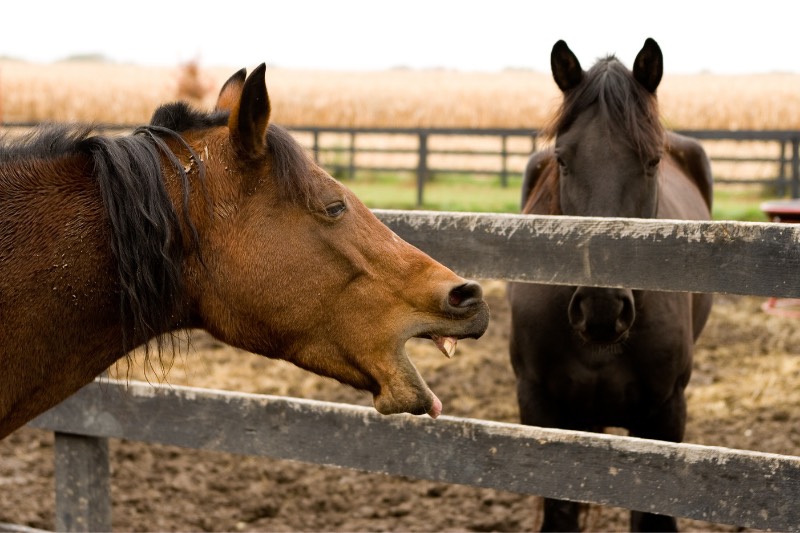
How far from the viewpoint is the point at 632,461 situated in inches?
113

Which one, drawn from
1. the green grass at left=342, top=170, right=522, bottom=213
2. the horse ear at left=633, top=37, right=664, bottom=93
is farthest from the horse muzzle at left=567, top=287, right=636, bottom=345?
the green grass at left=342, top=170, right=522, bottom=213

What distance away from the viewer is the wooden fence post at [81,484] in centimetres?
360

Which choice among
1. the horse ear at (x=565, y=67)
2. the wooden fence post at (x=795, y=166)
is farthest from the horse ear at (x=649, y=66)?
the wooden fence post at (x=795, y=166)

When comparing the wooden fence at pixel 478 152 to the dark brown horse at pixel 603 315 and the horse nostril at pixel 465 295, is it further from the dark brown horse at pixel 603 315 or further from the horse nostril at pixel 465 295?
the horse nostril at pixel 465 295

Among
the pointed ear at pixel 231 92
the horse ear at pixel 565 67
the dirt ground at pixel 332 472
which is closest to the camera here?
the pointed ear at pixel 231 92

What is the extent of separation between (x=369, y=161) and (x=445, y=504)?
24931mm

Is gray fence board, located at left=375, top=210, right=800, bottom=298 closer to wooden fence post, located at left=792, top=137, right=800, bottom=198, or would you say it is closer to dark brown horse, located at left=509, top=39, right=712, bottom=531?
dark brown horse, located at left=509, top=39, right=712, bottom=531

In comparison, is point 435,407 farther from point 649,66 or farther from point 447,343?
point 649,66

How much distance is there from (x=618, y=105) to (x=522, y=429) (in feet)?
5.38

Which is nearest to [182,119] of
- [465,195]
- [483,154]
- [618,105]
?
[618,105]

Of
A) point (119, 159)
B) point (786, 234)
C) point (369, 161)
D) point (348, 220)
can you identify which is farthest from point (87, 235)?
point (369, 161)

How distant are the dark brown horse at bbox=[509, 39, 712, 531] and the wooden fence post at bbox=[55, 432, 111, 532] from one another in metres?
1.93

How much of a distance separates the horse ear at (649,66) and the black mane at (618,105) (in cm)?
4

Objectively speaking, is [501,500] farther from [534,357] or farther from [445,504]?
[534,357]
